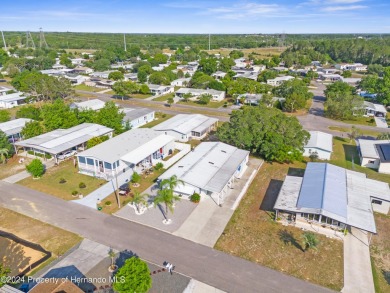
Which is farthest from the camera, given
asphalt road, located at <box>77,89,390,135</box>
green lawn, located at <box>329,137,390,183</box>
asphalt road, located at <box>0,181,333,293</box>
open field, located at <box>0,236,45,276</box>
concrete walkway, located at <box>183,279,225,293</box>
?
asphalt road, located at <box>77,89,390,135</box>

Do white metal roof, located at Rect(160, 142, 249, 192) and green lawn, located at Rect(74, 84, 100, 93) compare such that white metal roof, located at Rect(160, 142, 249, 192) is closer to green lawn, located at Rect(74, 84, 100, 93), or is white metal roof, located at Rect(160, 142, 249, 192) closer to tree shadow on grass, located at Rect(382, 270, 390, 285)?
tree shadow on grass, located at Rect(382, 270, 390, 285)

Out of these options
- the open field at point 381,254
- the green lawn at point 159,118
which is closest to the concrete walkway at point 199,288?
the open field at point 381,254

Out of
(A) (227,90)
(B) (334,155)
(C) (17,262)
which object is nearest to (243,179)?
(B) (334,155)

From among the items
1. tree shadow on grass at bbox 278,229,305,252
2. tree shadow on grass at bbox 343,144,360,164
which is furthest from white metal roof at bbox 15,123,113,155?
tree shadow on grass at bbox 343,144,360,164

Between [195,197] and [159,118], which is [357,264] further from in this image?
[159,118]

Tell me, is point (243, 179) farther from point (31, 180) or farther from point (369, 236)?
point (31, 180)

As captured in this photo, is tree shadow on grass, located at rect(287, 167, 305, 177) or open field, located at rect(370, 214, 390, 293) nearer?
open field, located at rect(370, 214, 390, 293)

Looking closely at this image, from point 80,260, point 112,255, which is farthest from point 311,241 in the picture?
point 80,260
